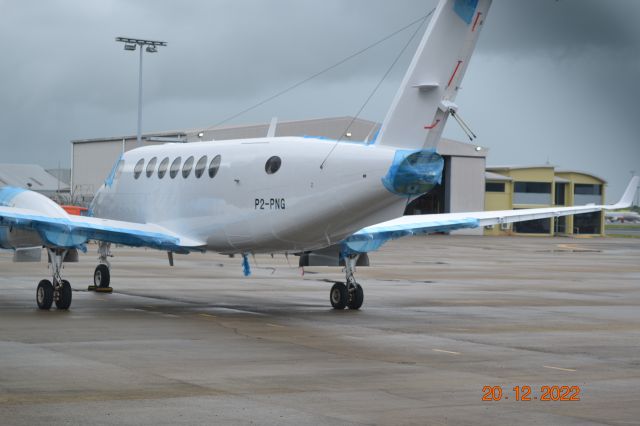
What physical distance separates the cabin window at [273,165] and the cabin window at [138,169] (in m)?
5.77

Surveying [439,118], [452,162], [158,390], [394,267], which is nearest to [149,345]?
[158,390]

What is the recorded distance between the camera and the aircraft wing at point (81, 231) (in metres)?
20.9

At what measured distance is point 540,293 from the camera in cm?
2958

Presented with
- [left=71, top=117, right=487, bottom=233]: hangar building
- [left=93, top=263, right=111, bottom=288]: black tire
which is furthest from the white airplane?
[left=71, top=117, right=487, bottom=233]: hangar building

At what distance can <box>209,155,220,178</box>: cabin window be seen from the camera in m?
22.5

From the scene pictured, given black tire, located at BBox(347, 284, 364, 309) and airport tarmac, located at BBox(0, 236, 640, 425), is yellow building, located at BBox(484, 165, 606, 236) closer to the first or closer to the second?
airport tarmac, located at BBox(0, 236, 640, 425)

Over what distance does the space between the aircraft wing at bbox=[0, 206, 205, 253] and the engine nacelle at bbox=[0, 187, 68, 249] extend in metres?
0.20

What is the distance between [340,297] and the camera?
23.1 metres

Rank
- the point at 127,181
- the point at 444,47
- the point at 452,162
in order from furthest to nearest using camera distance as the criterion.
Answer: the point at 452,162
the point at 127,181
the point at 444,47

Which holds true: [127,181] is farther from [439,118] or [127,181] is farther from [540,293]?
[540,293]

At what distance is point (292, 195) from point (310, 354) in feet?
17.6

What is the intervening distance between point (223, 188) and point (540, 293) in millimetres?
11796

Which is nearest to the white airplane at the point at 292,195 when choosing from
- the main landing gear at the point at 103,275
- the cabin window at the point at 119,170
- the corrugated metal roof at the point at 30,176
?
the cabin window at the point at 119,170

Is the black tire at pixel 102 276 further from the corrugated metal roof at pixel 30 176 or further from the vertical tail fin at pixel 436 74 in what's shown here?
the corrugated metal roof at pixel 30 176
